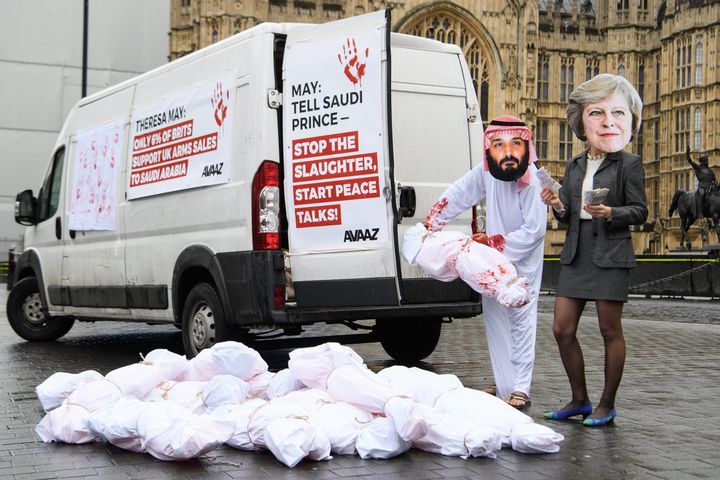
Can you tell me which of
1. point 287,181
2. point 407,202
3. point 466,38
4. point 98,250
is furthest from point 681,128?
point 287,181

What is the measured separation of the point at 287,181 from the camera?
6.97 m

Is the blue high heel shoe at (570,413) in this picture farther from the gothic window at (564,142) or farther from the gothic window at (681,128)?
the gothic window at (564,142)

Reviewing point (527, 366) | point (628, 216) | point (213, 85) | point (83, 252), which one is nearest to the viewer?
point (628, 216)

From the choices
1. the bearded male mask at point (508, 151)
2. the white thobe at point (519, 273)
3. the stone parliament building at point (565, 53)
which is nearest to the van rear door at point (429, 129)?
the white thobe at point (519, 273)

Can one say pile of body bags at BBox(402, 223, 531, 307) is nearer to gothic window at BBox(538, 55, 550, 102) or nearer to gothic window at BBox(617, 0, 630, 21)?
gothic window at BBox(538, 55, 550, 102)

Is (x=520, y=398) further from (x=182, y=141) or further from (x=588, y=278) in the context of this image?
(x=182, y=141)

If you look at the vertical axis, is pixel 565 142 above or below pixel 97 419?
above

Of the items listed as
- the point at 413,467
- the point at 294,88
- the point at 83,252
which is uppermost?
the point at 294,88

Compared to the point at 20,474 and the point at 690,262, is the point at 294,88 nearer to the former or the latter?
the point at 20,474

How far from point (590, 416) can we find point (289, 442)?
1.80 meters

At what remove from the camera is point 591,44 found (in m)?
55.6

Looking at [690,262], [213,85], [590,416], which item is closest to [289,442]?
[590,416]

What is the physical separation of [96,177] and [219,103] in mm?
2324

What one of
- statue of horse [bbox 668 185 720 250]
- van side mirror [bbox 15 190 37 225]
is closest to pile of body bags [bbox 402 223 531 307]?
van side mirror [bbox 15 190 37 225]
